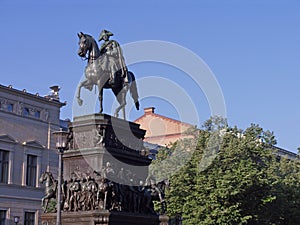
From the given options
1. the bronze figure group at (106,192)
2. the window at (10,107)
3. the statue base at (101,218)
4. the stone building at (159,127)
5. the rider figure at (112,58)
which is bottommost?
the statue base at (101,218)

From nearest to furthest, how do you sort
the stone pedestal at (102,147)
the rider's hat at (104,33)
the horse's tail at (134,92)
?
1. the stone pedestal at (102,147)
2. the rider's hat at (104,33)
3. the horse's tail at (134,92)

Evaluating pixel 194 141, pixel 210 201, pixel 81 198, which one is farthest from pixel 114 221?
pixel 194 141

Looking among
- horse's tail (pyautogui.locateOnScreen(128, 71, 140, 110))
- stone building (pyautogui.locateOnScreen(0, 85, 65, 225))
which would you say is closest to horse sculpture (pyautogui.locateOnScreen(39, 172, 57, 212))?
horse's tail (pyautogui.locateOnScreen(128, 71, 140, 110))

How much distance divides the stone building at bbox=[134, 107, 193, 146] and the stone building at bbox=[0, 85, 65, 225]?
22.3m

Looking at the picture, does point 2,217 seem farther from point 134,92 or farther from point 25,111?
point 134,92

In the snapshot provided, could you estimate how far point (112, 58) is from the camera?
66.7 feet

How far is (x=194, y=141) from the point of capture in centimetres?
4141

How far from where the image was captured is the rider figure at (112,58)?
20141 mm

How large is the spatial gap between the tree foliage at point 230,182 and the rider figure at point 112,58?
18095 millimetres

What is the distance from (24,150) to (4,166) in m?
2.41

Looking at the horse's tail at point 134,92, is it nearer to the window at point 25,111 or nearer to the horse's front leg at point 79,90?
the horse's front leg at point 79,90

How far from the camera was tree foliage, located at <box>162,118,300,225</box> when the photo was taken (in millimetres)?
36906

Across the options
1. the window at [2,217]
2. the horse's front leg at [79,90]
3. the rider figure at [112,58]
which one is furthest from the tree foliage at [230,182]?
the horse's front leg at [79,90]

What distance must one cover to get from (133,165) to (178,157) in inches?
884
